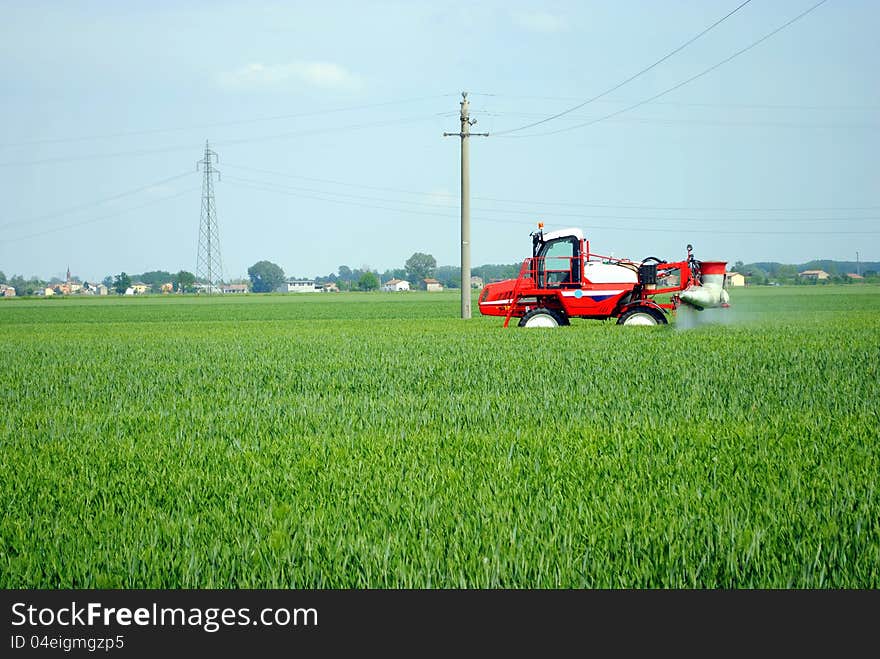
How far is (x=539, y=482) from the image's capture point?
6434 millimetres

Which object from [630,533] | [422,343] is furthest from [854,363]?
[630,533]

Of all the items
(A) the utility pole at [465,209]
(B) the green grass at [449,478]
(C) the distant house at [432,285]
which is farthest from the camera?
(C) the distant house at [432,285]

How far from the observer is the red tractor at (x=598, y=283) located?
2355 cm

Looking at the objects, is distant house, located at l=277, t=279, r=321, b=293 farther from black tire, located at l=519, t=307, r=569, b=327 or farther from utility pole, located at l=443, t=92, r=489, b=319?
black tire, located at l=519, t=307, r=569, b=327

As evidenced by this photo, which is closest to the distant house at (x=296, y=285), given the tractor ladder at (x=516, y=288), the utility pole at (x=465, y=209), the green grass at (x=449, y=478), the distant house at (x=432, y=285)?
the distant house at (x=432, y=285)

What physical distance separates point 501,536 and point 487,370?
9.48 meters

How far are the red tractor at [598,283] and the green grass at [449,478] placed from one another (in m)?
9.18

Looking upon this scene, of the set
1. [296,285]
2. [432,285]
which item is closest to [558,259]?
[432,285]

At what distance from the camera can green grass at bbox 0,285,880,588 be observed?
4.57 m

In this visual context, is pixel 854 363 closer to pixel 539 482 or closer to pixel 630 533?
pixel 539 482

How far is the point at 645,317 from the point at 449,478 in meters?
18.5

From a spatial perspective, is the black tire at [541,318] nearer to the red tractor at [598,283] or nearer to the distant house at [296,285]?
the red tractor at [598,283]

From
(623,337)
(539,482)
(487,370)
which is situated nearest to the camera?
(539,482)

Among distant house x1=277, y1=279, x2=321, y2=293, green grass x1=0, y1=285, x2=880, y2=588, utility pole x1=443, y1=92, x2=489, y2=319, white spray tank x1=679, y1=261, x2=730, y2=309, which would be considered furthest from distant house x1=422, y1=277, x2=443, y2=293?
green grass x1=0, y1=285, x2=880, y2=588
